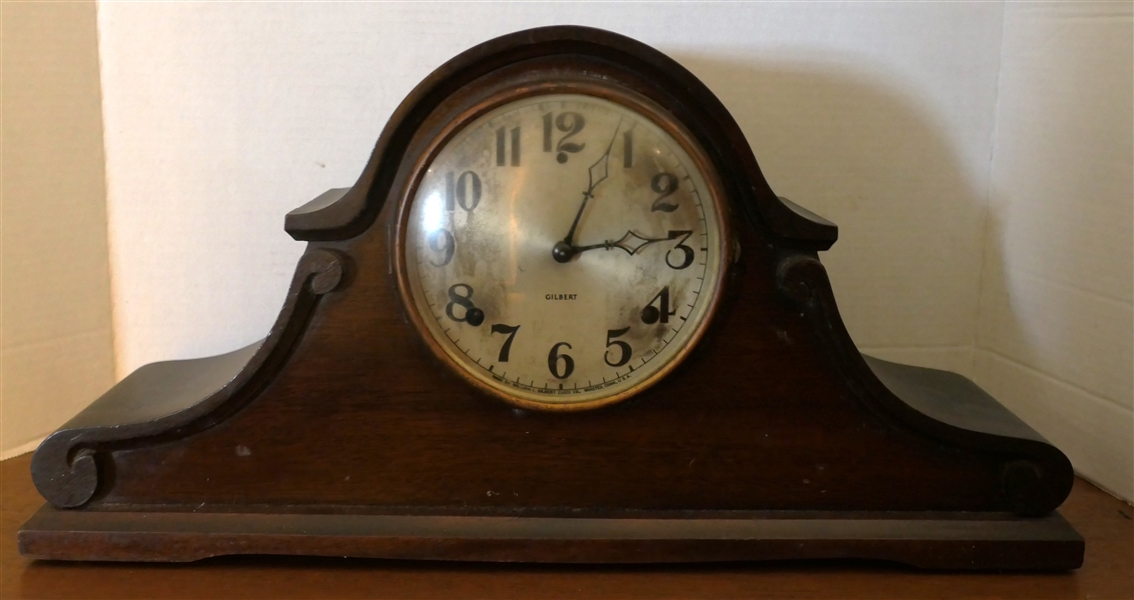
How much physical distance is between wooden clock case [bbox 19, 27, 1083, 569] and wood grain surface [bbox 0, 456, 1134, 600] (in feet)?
0.06

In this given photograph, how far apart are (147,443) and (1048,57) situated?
112cm

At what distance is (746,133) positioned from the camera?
1.25 m

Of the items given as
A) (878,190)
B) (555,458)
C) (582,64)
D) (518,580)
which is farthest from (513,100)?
(878,190)

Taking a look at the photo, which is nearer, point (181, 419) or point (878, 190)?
point (181, 419)

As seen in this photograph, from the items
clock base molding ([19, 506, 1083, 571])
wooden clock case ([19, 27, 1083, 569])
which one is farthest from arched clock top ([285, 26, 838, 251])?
clock base molding ([19, 506, 1083, 571])

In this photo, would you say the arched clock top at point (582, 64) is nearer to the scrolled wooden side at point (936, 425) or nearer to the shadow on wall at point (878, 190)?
the scrolled wooden side at point (936, 425)

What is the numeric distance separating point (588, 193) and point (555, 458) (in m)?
0.26

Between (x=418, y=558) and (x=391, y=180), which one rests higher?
(x=391, y=180)

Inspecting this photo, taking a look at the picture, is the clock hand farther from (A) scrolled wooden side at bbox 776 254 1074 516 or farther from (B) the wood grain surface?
(B) the wood grain surface

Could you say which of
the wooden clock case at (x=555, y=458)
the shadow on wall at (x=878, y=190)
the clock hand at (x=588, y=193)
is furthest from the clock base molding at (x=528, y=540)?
the shadow on wall at (x=878, y=190)

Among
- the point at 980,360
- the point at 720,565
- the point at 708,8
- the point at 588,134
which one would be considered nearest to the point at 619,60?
the point at 588,134

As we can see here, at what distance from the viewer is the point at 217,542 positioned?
918mm

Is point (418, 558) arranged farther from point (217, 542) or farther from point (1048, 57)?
point (1048, 57)

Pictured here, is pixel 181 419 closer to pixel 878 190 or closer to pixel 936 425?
pixel 936 425
